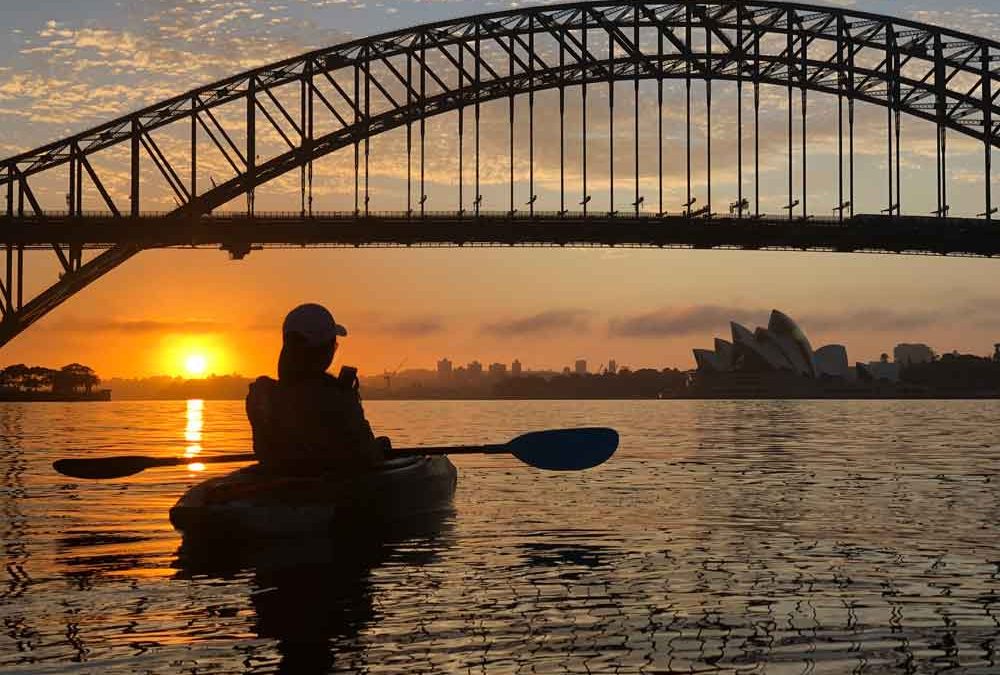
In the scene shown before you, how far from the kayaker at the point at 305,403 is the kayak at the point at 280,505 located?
0.20 meters

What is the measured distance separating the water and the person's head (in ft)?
5.63

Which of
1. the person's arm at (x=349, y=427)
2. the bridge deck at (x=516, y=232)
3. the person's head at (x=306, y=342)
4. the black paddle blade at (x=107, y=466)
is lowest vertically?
the black paddle blade at (x=107, y=466)

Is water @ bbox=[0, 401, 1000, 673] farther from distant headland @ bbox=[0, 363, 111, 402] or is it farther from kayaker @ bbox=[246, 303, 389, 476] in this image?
distant headland @ bbox=[0, 363, 111, 402]

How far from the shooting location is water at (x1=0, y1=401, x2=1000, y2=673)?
862cm

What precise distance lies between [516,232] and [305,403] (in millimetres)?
47922

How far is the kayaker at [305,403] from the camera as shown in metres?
13.5

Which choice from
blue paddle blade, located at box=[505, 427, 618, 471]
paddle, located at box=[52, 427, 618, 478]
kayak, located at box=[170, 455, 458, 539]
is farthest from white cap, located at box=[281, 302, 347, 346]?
blue paddle blade, located at box=[505, 427, 618, 471]

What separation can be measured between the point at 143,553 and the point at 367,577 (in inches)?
110

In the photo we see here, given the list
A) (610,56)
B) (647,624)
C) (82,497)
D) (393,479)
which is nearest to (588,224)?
(610,56)

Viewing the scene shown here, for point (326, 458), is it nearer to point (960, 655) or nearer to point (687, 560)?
point (687, 560)

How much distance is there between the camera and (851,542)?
45.7 ft

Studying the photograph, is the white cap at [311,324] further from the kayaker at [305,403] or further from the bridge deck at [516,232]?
the bridge deck at [516,232]

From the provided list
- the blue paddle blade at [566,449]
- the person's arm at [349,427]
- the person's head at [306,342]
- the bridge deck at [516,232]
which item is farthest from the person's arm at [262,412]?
the bridge deck at [516,232]

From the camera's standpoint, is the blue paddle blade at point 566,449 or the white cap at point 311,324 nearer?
the white cap at point 311,324
